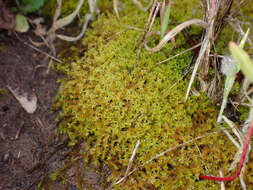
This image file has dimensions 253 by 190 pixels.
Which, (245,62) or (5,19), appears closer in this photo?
(245,62)

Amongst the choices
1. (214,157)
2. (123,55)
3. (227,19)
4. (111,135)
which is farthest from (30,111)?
(227,19)

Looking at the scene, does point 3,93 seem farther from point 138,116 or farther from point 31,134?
point 138,116

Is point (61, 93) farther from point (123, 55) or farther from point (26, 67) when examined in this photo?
point (123, 55)

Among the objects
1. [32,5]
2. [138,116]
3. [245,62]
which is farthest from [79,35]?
[245,62]

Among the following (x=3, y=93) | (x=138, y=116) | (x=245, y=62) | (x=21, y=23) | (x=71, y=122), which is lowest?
(x=138, y=116)

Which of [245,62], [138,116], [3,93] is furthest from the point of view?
[3,93]

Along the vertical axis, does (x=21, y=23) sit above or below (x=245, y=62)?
above
